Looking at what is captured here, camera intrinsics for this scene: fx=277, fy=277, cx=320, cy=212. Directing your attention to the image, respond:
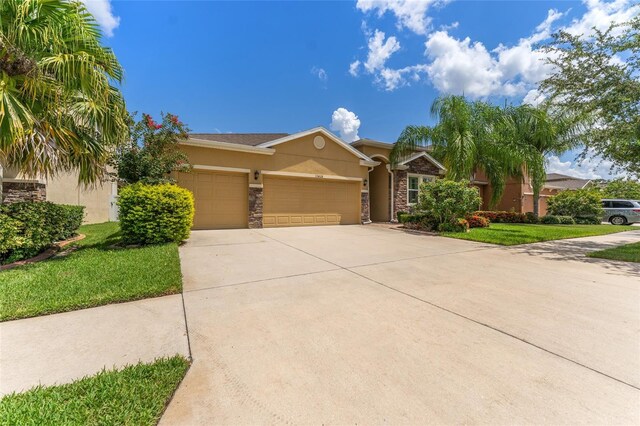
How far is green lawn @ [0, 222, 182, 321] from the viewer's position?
363 cm

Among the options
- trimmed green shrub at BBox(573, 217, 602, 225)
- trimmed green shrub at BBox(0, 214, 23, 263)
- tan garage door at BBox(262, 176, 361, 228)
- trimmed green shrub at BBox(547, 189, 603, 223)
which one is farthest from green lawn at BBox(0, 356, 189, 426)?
trimmed green shrub at BBox(547, 189, 603, 223)

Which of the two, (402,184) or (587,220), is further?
(587,220)

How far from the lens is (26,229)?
615 cm

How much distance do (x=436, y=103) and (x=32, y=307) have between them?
16.8 meters

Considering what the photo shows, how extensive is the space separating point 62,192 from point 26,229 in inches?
284

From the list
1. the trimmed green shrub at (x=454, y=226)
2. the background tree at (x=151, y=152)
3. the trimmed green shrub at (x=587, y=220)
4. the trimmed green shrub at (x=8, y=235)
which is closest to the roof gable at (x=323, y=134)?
the background tree at (x=151, y=152)

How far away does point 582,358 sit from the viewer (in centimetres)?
261

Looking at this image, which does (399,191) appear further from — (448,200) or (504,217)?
(504,217)

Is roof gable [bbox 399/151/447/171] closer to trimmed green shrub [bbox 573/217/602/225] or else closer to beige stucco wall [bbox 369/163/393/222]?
beige stucco wall [bbox 369/163/393/222]

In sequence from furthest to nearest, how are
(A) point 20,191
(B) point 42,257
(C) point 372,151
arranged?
(C) point 372,151
(A) point 20,191
(B) point 42,257

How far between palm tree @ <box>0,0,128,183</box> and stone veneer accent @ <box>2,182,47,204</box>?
4087 millimetres

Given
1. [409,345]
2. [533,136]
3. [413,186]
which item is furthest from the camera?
[533,136]

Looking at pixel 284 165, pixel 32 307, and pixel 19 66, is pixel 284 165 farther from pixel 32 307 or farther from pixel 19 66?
pixel 32 307

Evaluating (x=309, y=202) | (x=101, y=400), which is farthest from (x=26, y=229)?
(x=309, y=202)
